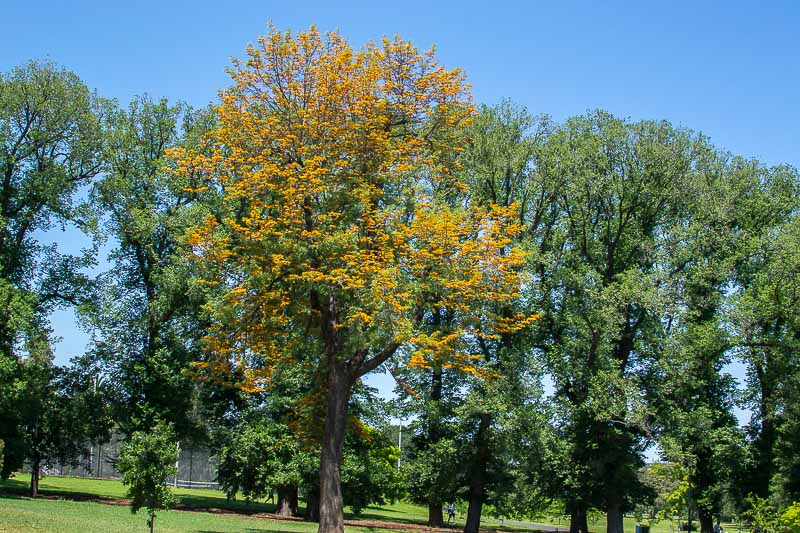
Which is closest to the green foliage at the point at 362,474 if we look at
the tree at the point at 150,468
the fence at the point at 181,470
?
the tree at the point at 150,468

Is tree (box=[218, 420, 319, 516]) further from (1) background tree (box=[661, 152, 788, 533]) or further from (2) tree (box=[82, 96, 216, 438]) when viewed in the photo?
(1) background tree (box=[661, 152, 788, 533])

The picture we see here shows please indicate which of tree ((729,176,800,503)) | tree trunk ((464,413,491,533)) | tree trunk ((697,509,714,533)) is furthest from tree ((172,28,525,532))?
tree trunk ((697,509,714,533))

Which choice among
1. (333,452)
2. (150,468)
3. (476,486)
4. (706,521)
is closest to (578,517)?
(476,486)

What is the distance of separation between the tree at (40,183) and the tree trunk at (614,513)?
23252mm

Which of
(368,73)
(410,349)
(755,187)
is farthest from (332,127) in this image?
(755,187)

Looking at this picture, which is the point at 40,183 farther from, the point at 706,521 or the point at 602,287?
the point at 706,521

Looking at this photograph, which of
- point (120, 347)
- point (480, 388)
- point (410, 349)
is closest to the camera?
point (410, 349)

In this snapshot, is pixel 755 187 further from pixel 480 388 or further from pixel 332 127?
pixel 332 127

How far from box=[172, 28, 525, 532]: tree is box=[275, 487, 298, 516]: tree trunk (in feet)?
49.6

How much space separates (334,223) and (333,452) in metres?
6.59

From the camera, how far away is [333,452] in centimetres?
2330

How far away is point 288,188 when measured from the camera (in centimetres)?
2238

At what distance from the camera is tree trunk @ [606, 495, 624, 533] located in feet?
106

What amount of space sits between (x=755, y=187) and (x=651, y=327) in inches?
365
